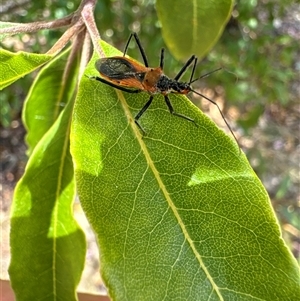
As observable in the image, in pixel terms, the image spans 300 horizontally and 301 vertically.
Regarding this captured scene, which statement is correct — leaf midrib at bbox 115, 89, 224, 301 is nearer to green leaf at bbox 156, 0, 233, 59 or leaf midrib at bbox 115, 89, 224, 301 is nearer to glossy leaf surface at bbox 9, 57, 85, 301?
glossy leaf surface at bbox 9, 57, 85, 301

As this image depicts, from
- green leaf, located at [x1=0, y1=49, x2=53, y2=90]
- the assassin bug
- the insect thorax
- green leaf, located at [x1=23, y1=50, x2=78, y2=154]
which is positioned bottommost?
green leaf, located at [x1=23, y1=50, x2=78, y2=154]

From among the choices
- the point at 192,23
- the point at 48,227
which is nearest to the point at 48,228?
the point at 48,227

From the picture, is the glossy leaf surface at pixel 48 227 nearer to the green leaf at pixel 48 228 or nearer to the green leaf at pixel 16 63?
the green leaf at pixel 48 228

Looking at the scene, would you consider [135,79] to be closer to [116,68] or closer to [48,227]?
[116,68]

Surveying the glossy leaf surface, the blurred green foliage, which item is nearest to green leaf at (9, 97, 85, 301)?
the glossy leaf surface

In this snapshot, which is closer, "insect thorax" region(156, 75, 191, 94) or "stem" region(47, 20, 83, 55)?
"stem" region(47, 20, 83, 55)

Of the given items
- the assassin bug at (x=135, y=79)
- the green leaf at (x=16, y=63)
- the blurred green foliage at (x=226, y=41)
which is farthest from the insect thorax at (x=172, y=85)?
the blurred green foliage at (x=226, y=41)
